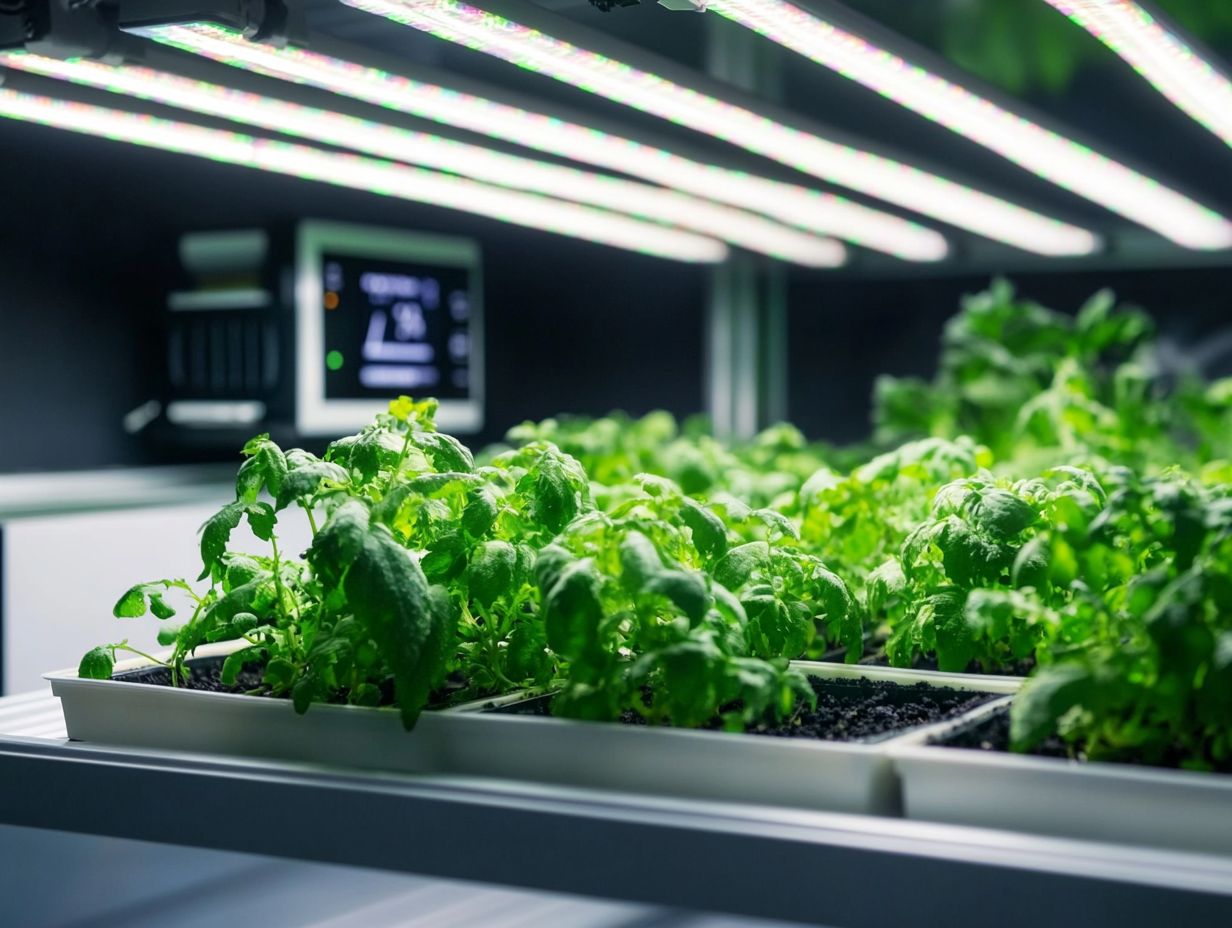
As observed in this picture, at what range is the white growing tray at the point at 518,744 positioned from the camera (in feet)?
2.86

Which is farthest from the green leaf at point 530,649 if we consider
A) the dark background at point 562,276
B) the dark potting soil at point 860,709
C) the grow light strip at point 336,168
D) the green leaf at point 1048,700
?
the grow light strip at point 336,168

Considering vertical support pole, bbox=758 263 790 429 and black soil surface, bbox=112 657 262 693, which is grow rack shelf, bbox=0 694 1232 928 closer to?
Result: black soil surface, bbox=112 657 262 693

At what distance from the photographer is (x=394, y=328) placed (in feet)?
8.23

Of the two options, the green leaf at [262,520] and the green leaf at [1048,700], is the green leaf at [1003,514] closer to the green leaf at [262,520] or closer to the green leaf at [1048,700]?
the green leaf at [1048,700]

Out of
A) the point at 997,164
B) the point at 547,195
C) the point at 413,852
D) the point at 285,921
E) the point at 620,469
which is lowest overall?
the point at 285,921

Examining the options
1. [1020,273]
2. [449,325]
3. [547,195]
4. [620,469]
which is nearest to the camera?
[620,469]

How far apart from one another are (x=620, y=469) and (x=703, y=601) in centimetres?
97

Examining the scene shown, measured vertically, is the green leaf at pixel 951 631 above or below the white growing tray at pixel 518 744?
above

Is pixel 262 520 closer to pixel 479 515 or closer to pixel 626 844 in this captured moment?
pixel 479 515

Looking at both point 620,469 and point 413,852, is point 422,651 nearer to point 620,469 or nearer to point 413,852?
point 413,852

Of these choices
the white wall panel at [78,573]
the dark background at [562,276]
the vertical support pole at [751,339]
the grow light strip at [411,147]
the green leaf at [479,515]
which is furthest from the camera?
the vertical support pole at [751,339]

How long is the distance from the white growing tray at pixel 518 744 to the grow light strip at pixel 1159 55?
62 cm

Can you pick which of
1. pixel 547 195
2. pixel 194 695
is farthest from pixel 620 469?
pixel 194 695

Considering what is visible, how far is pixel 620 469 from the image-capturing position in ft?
6.22
